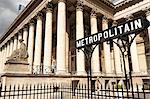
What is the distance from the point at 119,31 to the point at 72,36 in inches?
893

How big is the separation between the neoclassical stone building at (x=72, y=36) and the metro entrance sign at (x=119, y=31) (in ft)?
27.9

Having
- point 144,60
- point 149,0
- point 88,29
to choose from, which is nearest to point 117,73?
point 144,60

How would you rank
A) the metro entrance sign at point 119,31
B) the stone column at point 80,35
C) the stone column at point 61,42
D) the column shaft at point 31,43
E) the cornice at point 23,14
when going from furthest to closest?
1. the cornice at point 23,14
2. the column shaft at point 31,43
3. the stone column at point 80,35
4. the stone column at point 61,42
5. the metro entrance sign at point 119,31

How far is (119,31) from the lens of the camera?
6.52 meters

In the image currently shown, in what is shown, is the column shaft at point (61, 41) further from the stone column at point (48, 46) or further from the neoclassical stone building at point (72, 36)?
the stone column at point (48, 46)

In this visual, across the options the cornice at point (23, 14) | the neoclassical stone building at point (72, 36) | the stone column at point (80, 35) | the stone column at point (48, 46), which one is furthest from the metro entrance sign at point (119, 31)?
the cornice at point (23, 14)

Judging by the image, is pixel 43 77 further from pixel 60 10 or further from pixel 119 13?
pixel 119 13

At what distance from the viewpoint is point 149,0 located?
2445 centimetres

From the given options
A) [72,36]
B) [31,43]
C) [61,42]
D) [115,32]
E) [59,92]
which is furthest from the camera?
[72,36]

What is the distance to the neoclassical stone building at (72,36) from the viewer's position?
758 inches

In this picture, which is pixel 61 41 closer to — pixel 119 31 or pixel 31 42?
pixel 31 42

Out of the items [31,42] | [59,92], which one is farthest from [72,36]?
[59,92]

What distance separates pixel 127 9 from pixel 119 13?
155 centimetres

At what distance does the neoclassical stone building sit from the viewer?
63.2 ft
